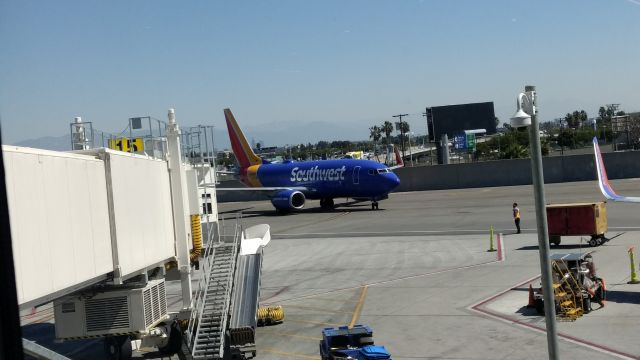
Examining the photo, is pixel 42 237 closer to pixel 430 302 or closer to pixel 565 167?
pixel 430 302

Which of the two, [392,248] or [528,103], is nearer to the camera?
[528,103]

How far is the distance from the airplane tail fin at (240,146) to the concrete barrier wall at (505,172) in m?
9.60

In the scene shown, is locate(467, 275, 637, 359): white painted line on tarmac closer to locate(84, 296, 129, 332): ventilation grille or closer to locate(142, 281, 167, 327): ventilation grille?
locate(142, 281, 167, 327): ventilation grille

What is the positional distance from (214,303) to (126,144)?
17.9 feet

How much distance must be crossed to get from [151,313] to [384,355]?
18.2ft

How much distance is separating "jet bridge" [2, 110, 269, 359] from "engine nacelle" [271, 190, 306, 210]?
133ft

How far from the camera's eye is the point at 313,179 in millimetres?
65062

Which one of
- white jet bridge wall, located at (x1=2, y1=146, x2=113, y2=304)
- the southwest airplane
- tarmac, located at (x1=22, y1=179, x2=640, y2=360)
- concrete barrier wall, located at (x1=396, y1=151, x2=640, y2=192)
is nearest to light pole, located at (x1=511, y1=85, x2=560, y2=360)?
white jet bridge wall, located at (x1=2, y1=146, x2=113, y2=304)

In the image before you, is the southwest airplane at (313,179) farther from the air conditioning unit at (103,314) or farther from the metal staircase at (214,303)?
the air conditioning unit at (103,314)

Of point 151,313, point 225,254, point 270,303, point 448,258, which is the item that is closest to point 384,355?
point 151,313

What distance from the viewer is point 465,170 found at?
280ft

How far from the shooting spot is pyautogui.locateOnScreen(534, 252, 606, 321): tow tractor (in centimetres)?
2308

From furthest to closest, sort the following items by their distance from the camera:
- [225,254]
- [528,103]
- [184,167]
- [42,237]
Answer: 1. [225,254]
2. [184,167]
3. [42,237]
4. [528,103]

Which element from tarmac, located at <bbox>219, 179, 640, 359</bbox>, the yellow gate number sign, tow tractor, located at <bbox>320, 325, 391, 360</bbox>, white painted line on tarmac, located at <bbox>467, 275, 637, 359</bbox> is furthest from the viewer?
tarmac, located at <bbox>219, 179, 640, 359</bbox>
